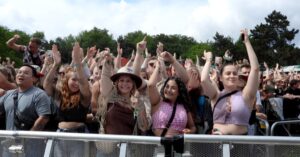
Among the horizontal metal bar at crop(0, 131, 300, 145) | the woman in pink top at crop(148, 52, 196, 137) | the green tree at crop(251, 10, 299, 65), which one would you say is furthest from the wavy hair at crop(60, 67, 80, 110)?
the green tree at crop(251, 10, 299, 65)

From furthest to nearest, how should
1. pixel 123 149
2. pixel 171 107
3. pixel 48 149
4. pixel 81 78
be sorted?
pixel 81 78, pixel 171 107, pixel 48 149, pixel 123 149

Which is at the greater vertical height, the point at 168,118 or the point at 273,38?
the point at 273,38

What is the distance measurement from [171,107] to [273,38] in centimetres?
8166

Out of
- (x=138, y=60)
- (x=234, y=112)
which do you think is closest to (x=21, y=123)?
(x=138, y=60)

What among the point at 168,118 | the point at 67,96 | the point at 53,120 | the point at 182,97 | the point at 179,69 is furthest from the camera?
the point at 179,69

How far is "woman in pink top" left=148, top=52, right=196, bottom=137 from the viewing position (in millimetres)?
5547

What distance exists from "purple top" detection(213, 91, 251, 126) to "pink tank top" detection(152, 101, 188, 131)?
0.38m

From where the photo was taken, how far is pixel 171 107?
5.67 meters

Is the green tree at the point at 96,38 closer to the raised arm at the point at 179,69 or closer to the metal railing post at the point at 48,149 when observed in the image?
the raised arm at the point at 179,69

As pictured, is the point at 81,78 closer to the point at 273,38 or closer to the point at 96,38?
the point at 273,38

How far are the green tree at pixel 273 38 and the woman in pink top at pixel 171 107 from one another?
7686 cm

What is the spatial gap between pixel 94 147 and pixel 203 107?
264 centimetres

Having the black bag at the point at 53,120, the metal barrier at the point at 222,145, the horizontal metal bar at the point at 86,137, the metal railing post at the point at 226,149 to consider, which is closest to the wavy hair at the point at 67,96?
the black bag at the point at 53,120

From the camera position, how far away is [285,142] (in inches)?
148
